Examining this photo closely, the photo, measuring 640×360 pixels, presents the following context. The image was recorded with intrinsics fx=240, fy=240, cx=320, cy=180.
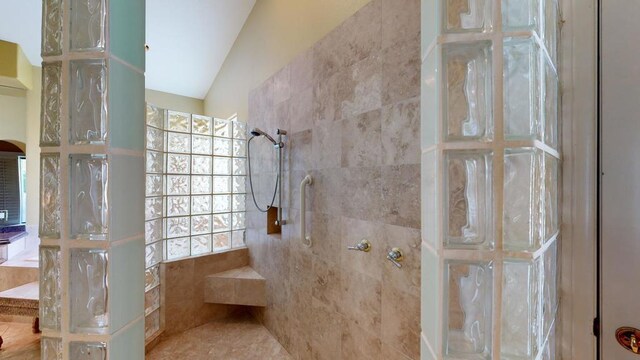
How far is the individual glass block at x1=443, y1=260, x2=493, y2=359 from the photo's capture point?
A: 41 centimetres

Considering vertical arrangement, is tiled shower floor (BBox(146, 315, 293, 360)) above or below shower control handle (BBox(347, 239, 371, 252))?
below

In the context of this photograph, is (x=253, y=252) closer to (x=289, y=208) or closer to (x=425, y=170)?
(x=289, y=208)

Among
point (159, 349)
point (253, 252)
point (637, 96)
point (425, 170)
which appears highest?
point (637, 96)

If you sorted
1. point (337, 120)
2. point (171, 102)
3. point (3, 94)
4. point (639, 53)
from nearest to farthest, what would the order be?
point (639, 53), point (337, 120), point (3, 94), point (171, 102)

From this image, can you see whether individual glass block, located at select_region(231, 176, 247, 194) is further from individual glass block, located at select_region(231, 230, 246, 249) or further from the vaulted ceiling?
the vaulted ceiling

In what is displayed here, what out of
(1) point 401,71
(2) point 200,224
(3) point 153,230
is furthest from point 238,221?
(1) point 401,71

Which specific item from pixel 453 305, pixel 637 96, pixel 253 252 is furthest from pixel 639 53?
pixel 253 252

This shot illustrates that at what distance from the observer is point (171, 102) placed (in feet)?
14.0

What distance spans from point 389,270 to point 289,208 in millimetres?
1004

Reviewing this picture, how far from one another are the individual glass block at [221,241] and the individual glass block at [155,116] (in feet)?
3.71

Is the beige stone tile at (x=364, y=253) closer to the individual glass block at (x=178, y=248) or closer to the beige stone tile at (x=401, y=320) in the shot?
the beige stone tile at (x=401, y=320)

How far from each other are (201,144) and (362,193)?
1.76 m

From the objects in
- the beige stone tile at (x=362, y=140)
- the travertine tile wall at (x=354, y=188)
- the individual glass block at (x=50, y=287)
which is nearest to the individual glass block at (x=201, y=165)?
the travertine tile wall at (x=354, y=188)

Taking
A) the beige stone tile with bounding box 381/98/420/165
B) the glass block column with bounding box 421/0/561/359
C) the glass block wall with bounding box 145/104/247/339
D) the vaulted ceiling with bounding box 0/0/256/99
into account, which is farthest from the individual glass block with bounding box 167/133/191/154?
the glass block column with bounding box 421/0/561/359
